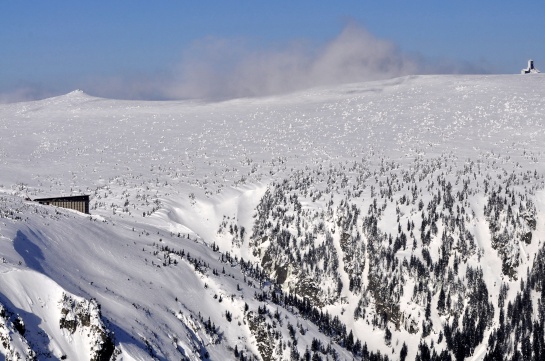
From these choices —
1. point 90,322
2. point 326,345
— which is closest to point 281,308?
point 326,345

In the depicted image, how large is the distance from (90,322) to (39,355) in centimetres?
918

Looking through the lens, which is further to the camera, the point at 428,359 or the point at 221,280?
the point at 428,359

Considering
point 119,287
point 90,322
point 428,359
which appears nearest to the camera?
point 90,322

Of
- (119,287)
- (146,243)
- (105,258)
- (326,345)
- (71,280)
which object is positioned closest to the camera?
(71,280)

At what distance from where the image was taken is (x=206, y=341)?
12900 centimetres

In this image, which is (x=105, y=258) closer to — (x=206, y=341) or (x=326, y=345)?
(x=206, y=341)

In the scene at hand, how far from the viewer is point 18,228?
120125mm

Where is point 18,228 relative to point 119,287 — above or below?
above

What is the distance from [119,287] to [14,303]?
34036 mm

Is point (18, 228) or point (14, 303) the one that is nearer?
point (14, 303)

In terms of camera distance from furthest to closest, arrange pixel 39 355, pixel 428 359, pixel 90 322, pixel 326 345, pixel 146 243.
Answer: pixel 428 359 < pixel 146 243 < pixel 326 345 < pixel 90 322 < pixel 39 355

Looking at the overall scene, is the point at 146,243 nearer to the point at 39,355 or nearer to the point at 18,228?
the point at 18,228

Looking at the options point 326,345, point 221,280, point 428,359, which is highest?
point 221,280

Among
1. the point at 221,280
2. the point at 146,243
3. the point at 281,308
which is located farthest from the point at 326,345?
the point at 146,243
